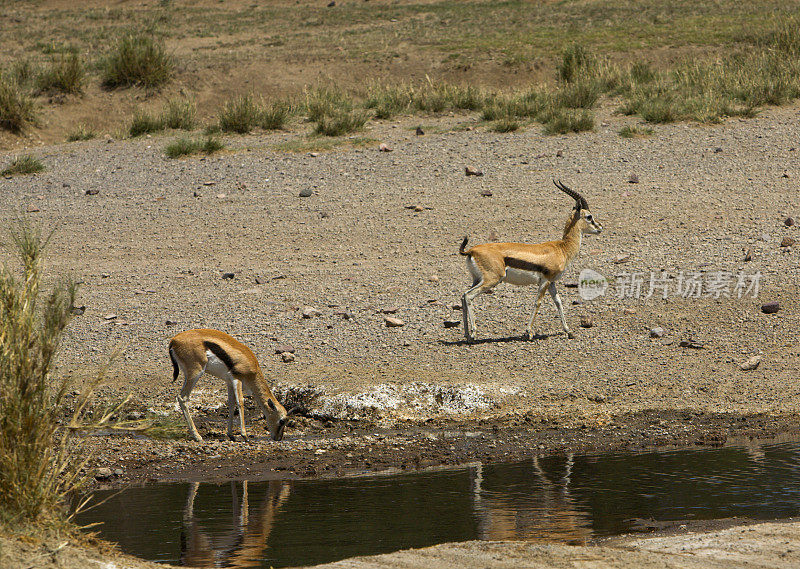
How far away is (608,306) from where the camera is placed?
12.2m

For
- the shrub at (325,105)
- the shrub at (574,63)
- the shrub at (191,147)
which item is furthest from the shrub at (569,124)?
the shrub at (191,147)

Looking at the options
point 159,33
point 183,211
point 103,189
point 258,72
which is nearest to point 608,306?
point 183,211

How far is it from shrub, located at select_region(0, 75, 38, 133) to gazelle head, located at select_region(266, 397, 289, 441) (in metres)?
14.7

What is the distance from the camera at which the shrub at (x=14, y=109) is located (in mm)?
21578

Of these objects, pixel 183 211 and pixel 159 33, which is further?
pixel 159 33

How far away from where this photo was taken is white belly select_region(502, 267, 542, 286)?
444 inches

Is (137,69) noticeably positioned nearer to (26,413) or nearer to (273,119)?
(273,119)

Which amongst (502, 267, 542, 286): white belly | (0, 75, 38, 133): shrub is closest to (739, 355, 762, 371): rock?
(502, 267, 542, 286): white belly

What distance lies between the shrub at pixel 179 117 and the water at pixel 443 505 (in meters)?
14.3

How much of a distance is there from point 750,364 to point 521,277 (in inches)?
95.6

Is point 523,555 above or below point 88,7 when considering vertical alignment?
below

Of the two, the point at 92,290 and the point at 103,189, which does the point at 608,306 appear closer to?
the point at 92,290

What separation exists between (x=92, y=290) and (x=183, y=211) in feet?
10.4

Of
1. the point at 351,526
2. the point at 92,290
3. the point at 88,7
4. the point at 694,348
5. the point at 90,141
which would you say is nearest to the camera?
the point at 351,526
